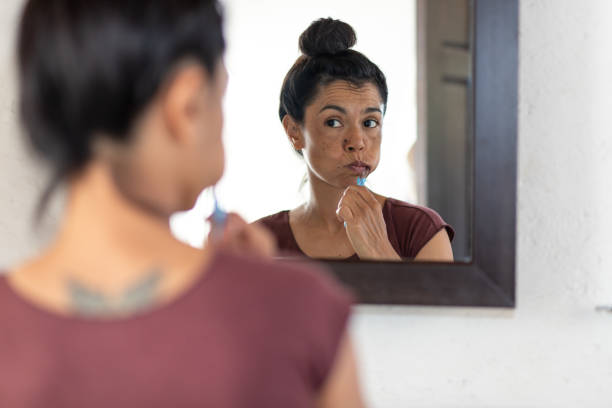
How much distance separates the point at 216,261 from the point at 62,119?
0.13m

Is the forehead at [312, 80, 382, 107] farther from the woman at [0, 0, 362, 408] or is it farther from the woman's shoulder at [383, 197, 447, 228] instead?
the woman at [0, 0, 362, 408]

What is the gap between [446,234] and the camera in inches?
35.3

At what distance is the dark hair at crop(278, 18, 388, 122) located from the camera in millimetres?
891

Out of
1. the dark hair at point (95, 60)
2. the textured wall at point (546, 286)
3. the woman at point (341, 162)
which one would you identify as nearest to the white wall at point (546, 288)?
the textured wall at point (546, 286)

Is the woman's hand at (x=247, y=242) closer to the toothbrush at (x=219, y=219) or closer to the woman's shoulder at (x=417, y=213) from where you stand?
the toothbrush at (x=219, y=219)

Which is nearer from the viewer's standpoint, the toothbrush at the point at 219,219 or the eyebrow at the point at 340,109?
the toothbrush at the point at 219,219

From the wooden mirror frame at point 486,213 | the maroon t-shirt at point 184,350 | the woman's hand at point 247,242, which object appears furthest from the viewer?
the wooden mirror frame at point 486,213

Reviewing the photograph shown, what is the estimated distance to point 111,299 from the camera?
15.9 inches

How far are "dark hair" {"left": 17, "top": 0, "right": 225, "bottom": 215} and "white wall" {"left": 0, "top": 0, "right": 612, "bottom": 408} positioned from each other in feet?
2.01

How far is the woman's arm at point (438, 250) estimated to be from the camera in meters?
0.90

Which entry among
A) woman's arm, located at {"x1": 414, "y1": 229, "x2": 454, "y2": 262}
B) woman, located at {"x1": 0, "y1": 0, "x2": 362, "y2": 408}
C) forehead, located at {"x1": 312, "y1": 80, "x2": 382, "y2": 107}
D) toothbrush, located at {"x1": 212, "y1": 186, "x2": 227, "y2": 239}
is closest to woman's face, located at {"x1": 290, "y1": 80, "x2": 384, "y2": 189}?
forehead, located at {"x1": 312, "y1": 80, "x2": 382, "y2": 107}

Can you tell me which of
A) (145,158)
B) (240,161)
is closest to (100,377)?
(145,158)

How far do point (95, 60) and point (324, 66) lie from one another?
0.55 metres

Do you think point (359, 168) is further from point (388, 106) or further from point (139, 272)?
point (139, 272)
